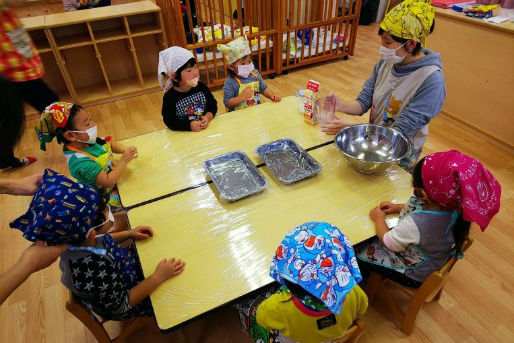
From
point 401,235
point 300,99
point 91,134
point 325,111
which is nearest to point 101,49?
point 91,134

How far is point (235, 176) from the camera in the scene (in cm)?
150

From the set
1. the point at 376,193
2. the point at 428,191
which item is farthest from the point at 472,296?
the point at 428,191

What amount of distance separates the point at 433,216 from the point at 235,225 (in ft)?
2.41

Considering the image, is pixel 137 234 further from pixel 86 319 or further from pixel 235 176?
pixel 235 176

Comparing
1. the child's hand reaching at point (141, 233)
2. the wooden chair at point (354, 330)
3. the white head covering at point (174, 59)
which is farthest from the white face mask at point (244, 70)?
the wooden chair at point (354, 330)

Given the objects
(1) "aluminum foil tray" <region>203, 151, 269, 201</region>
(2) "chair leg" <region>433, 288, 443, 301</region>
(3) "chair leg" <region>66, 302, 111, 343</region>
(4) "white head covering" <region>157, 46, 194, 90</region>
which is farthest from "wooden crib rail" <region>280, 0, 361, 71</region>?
(3) "chair leg" <region>66, 302, 111, 343</region>

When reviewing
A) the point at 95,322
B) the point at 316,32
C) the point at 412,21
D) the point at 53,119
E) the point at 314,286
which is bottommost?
the point at 95,322

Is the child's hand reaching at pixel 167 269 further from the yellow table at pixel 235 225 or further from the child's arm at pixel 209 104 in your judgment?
the child's arm at pixel 209 104

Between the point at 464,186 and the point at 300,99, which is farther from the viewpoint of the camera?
the point at 300,99

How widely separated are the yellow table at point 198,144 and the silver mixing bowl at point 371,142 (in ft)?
0.41

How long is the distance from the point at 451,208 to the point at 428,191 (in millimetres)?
106

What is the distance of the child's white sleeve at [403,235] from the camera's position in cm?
114

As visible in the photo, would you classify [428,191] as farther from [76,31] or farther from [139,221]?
[76,31]

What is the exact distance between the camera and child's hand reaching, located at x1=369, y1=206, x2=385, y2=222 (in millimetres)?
1234
